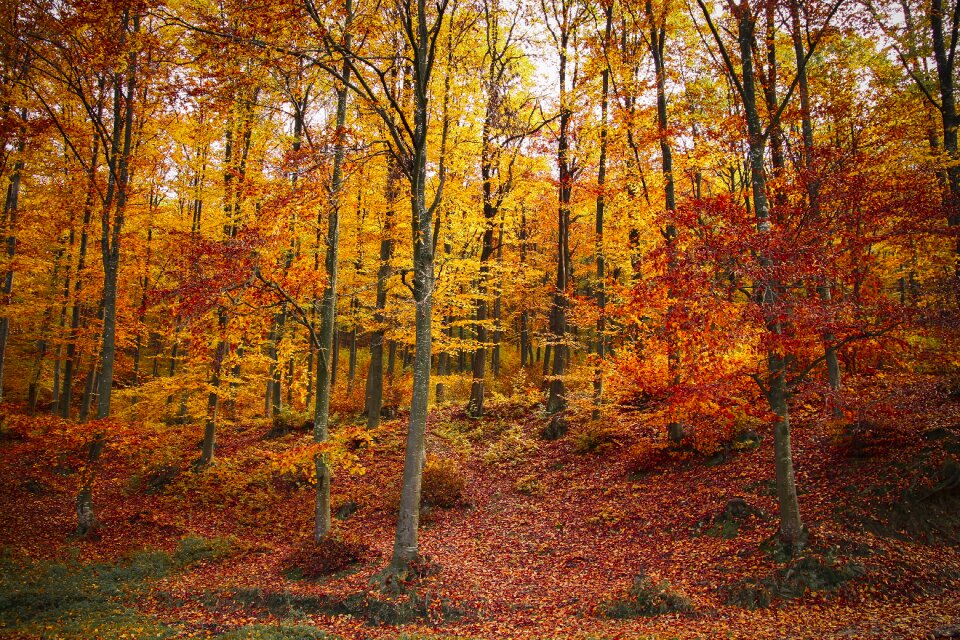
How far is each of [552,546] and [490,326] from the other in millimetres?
8019

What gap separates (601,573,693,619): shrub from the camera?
23.2ft

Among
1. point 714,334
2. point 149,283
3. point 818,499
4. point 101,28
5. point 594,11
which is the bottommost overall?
point 818,499

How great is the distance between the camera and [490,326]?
659 inches

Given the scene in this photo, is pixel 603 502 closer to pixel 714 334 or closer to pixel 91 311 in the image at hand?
pixel 714 334

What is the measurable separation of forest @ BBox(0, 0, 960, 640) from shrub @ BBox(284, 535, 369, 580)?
6 cm

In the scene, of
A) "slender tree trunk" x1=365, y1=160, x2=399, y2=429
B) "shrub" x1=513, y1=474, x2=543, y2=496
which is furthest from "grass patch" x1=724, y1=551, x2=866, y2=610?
"slender tree trunk" x1=365, y1=160, x2=399, y2=429

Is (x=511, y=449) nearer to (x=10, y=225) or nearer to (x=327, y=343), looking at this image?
(x=327, y=343)

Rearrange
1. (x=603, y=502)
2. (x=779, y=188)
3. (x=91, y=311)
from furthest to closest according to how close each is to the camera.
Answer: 1. (x=91, y=311)
2. (x=603, y=502)
3. (x=779, y=188)

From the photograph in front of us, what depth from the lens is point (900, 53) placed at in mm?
12289

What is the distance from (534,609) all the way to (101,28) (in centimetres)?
1498

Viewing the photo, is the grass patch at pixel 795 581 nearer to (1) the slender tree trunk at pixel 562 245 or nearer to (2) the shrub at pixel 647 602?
(2) the shrub at pixel 647 602

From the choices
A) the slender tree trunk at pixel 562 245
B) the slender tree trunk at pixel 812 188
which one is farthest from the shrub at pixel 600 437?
the slender tree trunk at pixel 812 188

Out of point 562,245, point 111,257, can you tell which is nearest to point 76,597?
point 111,257

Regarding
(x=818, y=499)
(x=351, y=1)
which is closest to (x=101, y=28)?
(x=351, y=1)
